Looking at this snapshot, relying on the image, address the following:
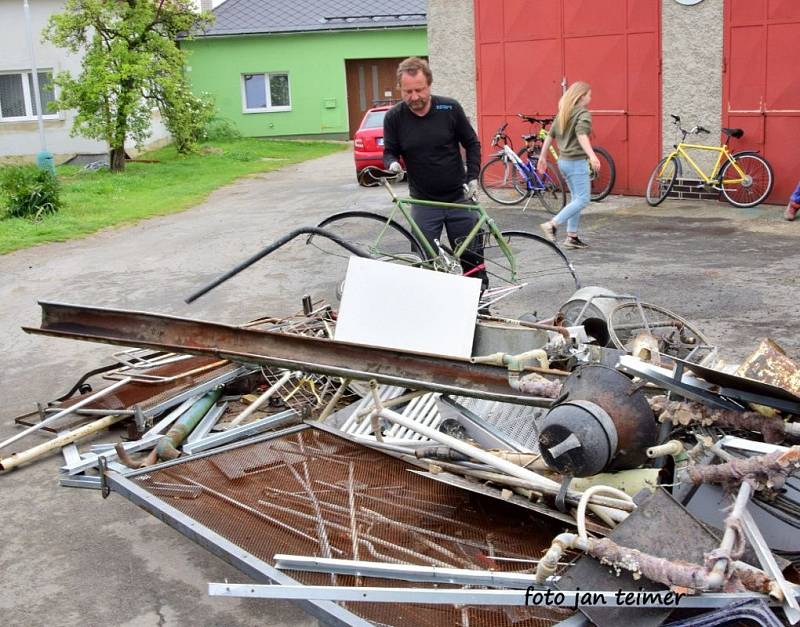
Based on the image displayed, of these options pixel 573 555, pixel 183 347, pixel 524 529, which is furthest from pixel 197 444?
pixel 573 555

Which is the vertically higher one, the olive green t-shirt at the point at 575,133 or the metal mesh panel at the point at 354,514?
the olive green t-shirt at the point at 575,133

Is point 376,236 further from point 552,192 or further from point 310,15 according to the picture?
point 310,15

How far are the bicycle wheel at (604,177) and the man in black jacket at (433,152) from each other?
7.21 meters

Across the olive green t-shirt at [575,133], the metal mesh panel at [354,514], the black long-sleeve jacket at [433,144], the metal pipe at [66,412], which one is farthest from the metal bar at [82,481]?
the olive green t-shirt at [575,133]

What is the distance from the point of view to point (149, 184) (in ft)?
68.1

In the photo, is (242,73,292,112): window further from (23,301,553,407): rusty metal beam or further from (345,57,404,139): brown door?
(23,301,553,407): rusty metal beam

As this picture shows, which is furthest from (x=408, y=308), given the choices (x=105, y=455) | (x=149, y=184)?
(x=149, y=184)

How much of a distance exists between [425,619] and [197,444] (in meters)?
2.22

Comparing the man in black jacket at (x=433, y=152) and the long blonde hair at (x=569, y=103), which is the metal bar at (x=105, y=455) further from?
the long blonde hair at (x=569, y=103)

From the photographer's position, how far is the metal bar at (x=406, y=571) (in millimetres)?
3145

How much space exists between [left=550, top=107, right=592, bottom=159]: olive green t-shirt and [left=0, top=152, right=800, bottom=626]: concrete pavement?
1108 mm

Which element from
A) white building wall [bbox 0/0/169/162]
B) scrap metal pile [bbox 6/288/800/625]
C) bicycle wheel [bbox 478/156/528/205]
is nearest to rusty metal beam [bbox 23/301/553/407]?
scrap metal pile [bbox 6/288/800/625]

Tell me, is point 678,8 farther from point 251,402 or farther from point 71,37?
point 71,37

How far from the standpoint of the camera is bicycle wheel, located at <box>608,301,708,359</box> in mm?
5195
